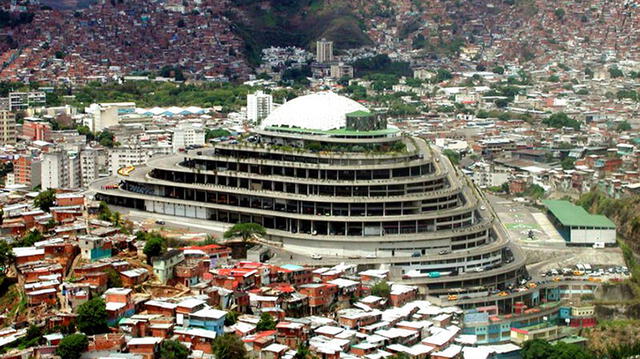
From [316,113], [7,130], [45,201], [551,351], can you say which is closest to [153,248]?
[45,201]

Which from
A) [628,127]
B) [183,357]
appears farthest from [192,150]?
[628,127]

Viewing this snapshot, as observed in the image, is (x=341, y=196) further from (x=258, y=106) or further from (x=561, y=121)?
(x=561, y=121)

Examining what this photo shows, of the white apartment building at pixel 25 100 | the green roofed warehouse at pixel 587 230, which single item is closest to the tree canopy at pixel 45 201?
the green roofed warehouse at pixel 587 230

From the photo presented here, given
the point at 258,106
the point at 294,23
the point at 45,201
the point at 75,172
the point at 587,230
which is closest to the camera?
the point at 45,201

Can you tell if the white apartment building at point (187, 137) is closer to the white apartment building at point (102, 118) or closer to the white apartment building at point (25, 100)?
the white apartment building at point (102, 118)

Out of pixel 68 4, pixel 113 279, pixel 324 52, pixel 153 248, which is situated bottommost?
pixel 113 279
